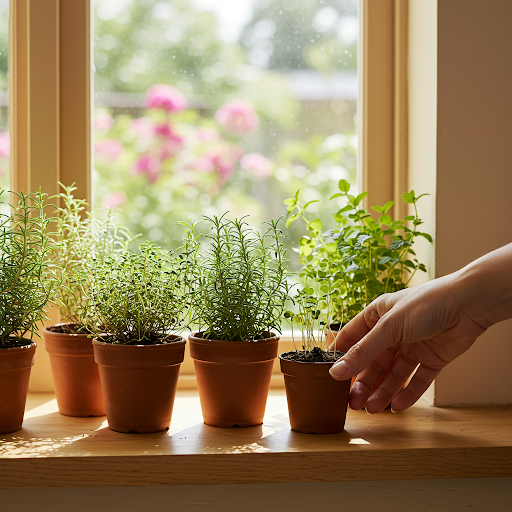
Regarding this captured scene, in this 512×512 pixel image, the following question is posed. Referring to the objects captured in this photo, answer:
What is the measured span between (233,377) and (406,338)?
1.15ft

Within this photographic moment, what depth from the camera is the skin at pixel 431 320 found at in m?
0.92

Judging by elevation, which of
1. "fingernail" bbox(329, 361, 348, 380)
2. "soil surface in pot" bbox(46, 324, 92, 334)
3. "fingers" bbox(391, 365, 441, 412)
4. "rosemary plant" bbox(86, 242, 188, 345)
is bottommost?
"fingers" bbox(391, 365, 441, 412)

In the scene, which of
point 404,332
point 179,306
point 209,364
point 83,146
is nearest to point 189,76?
point 83,146

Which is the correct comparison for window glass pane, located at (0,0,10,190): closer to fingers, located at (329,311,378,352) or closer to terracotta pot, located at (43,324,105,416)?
terracotta pot, located at (43,324,105,416)

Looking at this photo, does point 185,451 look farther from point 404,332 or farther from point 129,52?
point 129,52

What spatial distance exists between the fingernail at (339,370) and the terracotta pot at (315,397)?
33 millimetres

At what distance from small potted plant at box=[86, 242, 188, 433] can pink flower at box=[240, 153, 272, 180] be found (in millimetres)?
448

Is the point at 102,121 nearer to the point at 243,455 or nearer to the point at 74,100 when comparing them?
the point at 74,100

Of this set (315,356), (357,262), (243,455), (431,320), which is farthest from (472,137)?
(243,455)

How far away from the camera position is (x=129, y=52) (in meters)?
1.42

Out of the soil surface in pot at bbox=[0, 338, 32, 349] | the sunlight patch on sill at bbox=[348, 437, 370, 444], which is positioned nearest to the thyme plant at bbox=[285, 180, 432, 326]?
the sunlight patch on sill at bbox=[348, 437, 370, 444]

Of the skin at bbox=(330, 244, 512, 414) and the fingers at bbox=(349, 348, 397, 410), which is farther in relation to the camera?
the fingers at bbox=(349, 348, 397, 410)

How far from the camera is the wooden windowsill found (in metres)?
0.93

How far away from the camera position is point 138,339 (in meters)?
1.07
